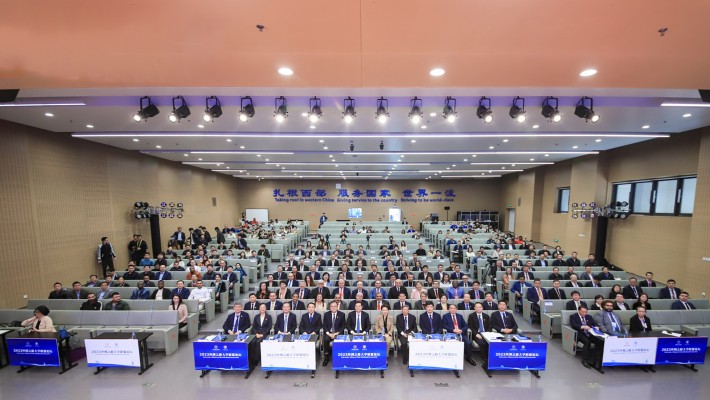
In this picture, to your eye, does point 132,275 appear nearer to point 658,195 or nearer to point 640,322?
point 640,322

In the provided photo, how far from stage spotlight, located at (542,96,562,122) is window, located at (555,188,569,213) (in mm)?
13172

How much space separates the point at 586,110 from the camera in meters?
5.74

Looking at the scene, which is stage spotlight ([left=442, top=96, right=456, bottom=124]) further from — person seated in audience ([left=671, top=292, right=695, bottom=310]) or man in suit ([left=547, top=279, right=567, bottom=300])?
person seated in audience ([left=671, top=292, right=695, bottom=310])

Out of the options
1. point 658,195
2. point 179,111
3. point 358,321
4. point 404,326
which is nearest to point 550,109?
point 404,326

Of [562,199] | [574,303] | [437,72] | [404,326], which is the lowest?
[404,326]

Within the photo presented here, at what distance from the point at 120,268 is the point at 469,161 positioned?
17.2 metres

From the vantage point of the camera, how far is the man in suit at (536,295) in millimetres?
7172

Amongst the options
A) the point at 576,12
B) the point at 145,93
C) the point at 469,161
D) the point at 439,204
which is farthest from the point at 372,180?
the point at 576,12

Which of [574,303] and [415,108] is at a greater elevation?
[415,108]

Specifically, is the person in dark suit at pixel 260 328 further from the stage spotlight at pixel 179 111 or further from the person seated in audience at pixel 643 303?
the person seated in audience at pixel 643 303

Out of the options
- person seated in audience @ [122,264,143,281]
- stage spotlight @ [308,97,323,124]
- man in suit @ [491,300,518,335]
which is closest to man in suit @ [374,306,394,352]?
man in suit @ [491,300,518,335]

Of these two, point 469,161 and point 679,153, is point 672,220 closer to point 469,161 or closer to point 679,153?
point 679,153

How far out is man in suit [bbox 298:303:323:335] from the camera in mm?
5770

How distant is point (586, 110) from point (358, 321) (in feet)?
21.1
